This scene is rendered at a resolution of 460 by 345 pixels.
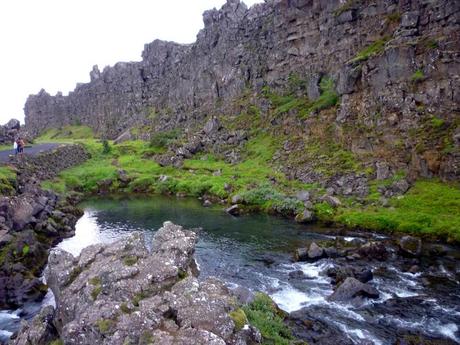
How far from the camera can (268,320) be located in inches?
980

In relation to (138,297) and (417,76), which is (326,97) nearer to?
(417,76)

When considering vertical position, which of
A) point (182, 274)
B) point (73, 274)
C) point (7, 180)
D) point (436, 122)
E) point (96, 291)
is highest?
point (436, 122)

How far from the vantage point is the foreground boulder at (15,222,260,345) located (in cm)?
1916

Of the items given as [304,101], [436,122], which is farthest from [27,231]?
[304,101]

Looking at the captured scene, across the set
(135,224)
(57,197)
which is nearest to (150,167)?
(57,197)

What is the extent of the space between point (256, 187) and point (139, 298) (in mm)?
48998

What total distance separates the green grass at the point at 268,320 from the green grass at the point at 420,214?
25.4 meters

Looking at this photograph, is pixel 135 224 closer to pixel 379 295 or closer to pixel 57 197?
pixel 57 197

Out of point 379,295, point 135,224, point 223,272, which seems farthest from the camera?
point 135,224

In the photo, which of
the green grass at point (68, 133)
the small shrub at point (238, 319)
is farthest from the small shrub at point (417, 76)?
the green grass at point (68, 133)

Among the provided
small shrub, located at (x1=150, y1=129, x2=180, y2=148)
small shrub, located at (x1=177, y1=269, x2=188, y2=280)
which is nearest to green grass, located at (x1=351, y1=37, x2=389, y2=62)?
small shrub, located at (x1=150, y1=129, x2=180, y2=148)

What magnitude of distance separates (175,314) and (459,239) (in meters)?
34.7

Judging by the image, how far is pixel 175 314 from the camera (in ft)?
66.8

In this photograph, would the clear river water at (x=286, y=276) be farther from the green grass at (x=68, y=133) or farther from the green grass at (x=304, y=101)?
the green grass at (x=68, y=133)
